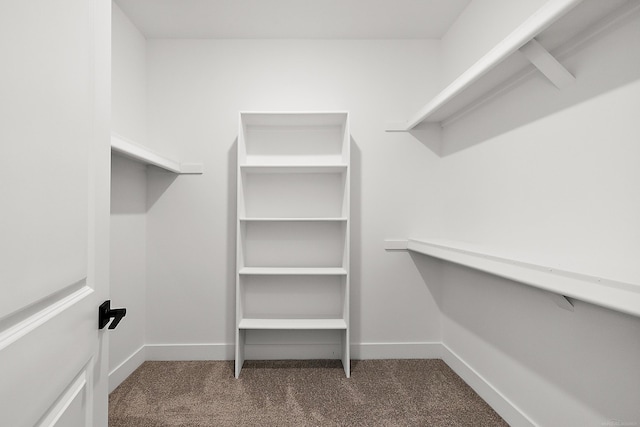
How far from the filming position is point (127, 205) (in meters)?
2.10

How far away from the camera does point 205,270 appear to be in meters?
2.38

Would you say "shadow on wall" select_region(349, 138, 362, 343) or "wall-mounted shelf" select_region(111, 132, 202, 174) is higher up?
"wall-mounted shelf" select_region(111, 132, 202, 174)

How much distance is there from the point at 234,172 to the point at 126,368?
152cm

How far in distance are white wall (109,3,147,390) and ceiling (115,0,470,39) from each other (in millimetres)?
243

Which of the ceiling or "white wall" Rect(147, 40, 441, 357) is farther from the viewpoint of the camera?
"white wall" Rect(147, 40, 441, 357)

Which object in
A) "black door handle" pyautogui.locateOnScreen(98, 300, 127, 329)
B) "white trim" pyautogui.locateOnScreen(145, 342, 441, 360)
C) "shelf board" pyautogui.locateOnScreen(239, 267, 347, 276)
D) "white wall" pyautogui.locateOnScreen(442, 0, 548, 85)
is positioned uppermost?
"white wall" pyautogui.locateOnScreen(442, 0, 548, 85)

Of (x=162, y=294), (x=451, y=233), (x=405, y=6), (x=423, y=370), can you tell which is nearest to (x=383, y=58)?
(x=405, y=6)

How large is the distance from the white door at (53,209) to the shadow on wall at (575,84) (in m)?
1.62

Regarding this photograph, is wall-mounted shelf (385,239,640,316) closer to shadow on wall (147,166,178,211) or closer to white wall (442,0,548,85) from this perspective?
white wall (442,0,548,85)

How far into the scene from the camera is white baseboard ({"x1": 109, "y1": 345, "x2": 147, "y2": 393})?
1.94 m

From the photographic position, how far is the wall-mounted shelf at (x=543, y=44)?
104 centimetres

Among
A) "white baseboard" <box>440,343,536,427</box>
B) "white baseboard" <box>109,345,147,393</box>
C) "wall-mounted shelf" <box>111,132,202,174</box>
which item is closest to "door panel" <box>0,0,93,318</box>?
"wall-mounted shelf" <box>111,132,202,174</box>

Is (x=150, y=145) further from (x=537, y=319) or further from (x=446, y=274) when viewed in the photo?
(x=537, y=319)

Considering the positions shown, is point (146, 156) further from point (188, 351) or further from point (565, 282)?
point (565, 282)
